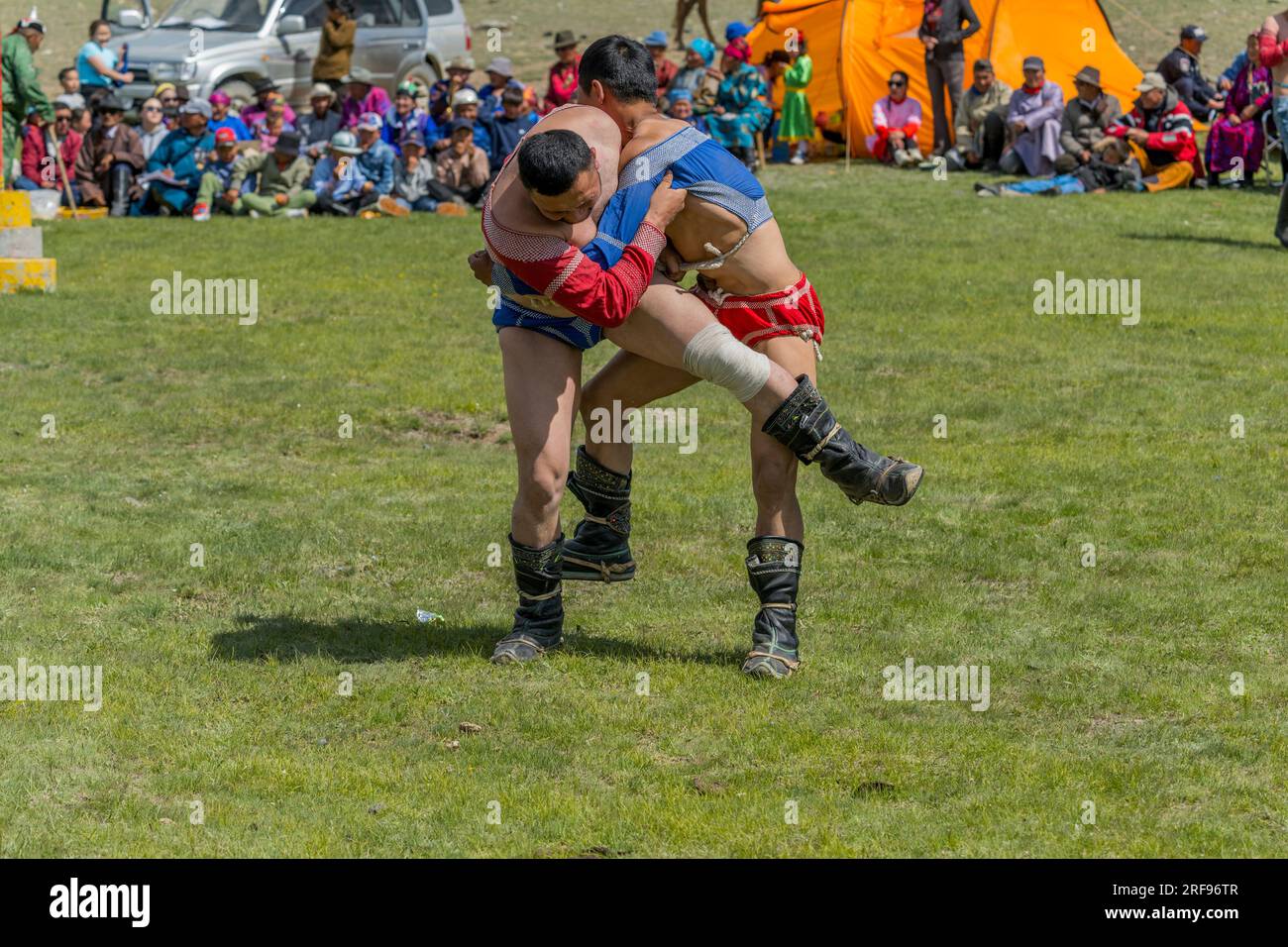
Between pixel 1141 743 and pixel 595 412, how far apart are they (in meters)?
2.39

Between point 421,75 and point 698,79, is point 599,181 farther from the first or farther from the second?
point 421,75

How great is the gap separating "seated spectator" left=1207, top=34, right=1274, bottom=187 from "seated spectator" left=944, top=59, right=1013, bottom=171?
2.38m

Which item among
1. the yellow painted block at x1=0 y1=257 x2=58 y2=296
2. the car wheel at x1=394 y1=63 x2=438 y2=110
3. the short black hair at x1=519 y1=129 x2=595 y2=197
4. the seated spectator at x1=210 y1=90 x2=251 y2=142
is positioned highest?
the short black hair at x1=519 y1=129 x2=595 y2=197

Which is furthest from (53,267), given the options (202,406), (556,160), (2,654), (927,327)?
(556,160)

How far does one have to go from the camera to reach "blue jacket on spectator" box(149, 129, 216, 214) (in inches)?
792

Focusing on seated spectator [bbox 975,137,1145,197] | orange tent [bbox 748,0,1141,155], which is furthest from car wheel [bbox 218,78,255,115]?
seated spectator [bbox 975,137,1145,197]

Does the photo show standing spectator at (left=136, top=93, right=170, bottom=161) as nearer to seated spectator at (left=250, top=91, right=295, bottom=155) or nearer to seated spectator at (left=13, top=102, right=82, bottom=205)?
seated spectator at (left=13, top=102, right=82, bottom=205)

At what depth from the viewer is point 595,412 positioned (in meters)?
6.82

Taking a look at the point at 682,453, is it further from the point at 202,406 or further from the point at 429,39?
the point at 429,39

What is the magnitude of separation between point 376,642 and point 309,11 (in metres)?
19.1

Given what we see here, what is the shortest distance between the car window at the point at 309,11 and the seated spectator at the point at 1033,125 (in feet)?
31.7

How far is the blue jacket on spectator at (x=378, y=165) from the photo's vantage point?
19.8m

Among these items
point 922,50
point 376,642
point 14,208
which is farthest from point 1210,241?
point 376,642

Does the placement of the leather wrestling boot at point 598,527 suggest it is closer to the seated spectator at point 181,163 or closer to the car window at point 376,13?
the seated spectator at point 181,163
